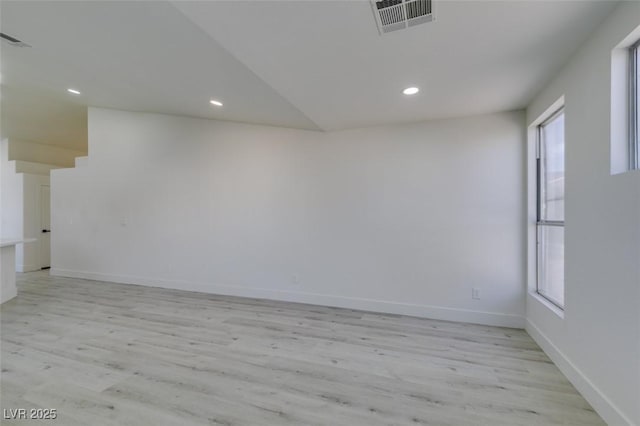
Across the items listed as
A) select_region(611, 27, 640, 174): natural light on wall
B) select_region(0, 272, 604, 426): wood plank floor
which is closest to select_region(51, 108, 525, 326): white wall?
select_region(0, 272, 604, 426): wood plank floor

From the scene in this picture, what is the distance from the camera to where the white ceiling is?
5.67ft

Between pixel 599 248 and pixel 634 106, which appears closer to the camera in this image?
pixel 634 106

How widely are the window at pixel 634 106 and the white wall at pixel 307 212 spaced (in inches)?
61.7

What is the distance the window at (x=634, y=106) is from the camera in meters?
1.70

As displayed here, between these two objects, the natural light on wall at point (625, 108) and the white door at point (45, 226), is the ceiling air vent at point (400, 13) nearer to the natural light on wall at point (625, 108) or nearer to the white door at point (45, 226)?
the natural light on wall at point (625, 108)

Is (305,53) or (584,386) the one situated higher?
(305,53)

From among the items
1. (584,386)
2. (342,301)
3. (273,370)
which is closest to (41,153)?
(342,301)

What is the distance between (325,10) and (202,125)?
372 cm

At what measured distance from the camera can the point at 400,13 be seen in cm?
166

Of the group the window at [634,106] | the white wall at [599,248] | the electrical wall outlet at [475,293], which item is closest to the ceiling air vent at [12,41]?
the white wall at [599,248]

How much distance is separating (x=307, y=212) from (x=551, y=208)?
2.84m

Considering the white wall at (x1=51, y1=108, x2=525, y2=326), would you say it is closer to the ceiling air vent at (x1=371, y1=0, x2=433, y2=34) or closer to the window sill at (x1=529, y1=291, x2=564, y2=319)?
the window sill at (x1=529, y1=291, x2=564, y2=319)

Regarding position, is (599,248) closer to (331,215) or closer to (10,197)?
(331,215)

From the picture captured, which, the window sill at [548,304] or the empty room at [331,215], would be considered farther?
the window sill at [548,304]
